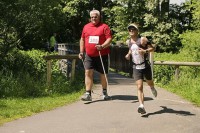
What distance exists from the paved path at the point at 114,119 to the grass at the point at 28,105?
305 mm

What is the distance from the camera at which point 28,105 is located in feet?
31.8

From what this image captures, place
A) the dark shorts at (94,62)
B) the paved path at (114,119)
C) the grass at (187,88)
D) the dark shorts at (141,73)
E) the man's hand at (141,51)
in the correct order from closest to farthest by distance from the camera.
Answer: the paved path at (114,119) → the man's hand at (141,51) → the dark shorts at (141,73) → the dark shorts at (94,62) → the grass at (187,88)

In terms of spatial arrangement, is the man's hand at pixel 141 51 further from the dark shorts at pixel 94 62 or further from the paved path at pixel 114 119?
the dark shorts at pixel 94 62

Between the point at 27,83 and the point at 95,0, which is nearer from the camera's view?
the point at 27,83

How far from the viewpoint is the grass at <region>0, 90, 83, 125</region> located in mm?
8438

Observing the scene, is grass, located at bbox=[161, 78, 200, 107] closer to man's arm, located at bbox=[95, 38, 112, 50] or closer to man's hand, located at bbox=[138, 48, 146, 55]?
man's hand, located at bbox=[138, 48, 146, 55]

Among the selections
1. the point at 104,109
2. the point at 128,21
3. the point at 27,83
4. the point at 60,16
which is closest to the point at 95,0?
the point at 60,16

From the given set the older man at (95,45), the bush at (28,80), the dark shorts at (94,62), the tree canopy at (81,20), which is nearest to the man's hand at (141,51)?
the older man at (95,45)

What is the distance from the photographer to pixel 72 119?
802 centimetres

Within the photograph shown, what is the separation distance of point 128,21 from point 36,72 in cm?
1890

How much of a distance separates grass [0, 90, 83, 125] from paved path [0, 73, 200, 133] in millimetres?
305

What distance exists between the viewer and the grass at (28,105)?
8438mm

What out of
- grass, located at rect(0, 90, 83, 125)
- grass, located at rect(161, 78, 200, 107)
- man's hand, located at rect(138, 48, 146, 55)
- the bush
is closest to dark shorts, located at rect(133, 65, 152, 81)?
man's hand, located at rect(138, 48, 146, 55)

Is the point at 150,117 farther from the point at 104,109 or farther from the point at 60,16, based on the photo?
the point at 60,16
